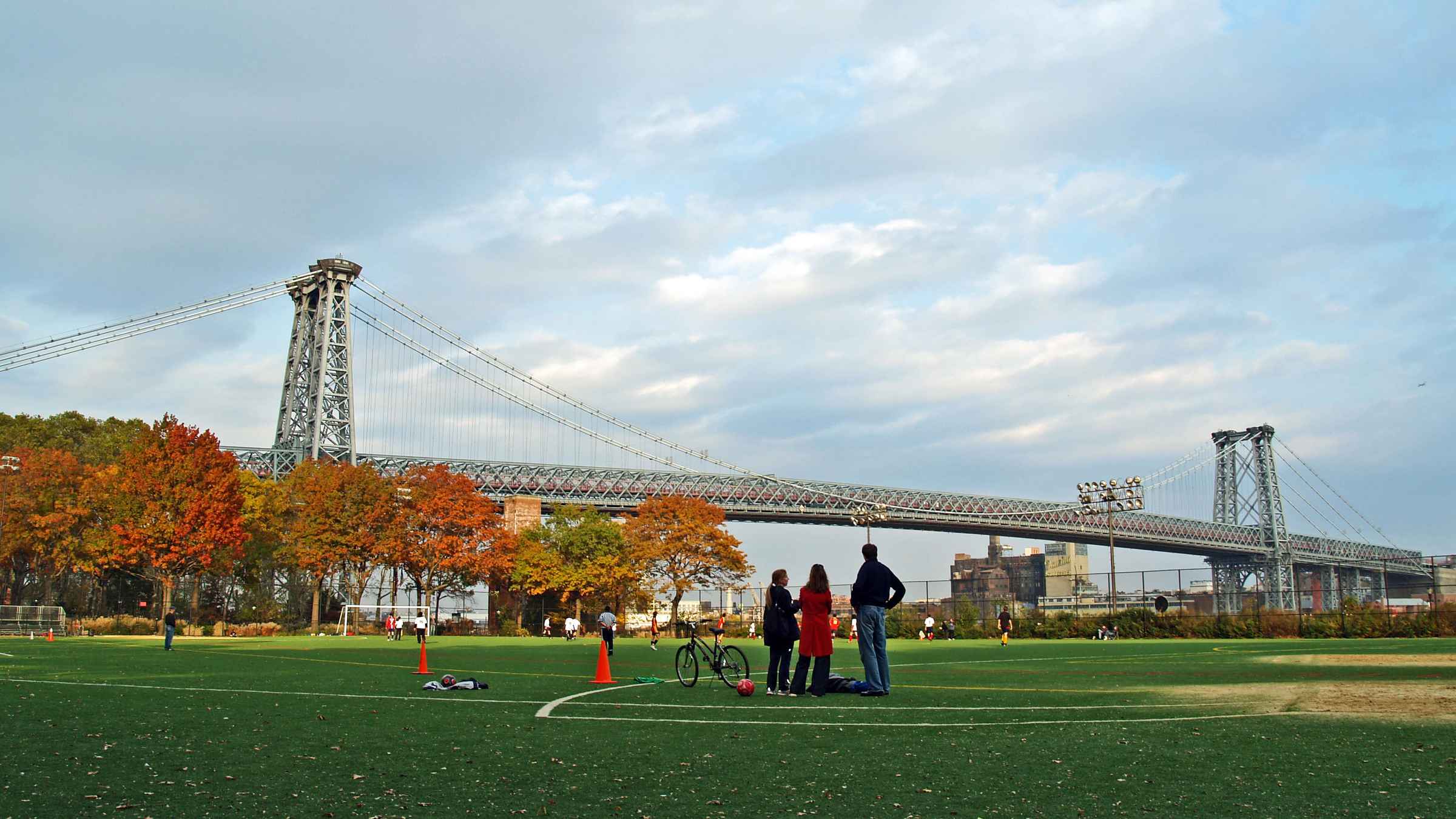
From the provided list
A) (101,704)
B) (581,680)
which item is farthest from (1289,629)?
(101,704)

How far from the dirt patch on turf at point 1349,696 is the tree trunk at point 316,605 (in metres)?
53.3

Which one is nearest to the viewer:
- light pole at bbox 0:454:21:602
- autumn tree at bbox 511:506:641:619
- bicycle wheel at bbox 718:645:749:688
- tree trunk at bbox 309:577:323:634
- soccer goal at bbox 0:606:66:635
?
bicycle wheel at bbox 718:645:749:688

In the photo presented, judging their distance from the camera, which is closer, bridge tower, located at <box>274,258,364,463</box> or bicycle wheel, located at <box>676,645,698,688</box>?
bicycle wheel, located at <box>676,645,698,688</box>

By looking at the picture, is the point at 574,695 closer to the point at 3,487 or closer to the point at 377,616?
the point at 3,487

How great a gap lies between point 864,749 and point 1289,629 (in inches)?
1616

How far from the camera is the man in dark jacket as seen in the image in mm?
13727

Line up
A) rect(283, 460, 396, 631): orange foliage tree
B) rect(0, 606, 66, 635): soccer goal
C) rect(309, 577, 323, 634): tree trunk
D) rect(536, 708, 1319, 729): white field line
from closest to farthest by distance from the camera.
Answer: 1. rect(536, 708, 1319, 729): white field line
2. rect(0, 606, 66, 635): soccer goal
3. rect(309, 577, 323, 634): tree trunk
4. rect(283, 460, 396, 631): orange foliage tree

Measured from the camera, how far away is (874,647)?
14266 millimetres

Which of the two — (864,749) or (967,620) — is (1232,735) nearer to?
(864,749)

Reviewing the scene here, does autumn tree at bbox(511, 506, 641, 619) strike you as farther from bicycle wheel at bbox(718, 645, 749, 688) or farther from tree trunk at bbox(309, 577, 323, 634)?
bicycle wheel at bbox(718, 645, 749, 688)

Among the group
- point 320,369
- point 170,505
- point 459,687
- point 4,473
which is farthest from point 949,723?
point 320,369

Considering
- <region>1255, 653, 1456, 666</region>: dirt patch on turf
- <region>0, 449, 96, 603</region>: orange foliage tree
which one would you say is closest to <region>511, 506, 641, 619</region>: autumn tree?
<region>0, 449, 96, 603</region>: orange foliage tree

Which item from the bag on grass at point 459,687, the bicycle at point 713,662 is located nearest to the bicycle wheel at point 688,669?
the bicycle at point 713,662

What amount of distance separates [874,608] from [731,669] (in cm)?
314
